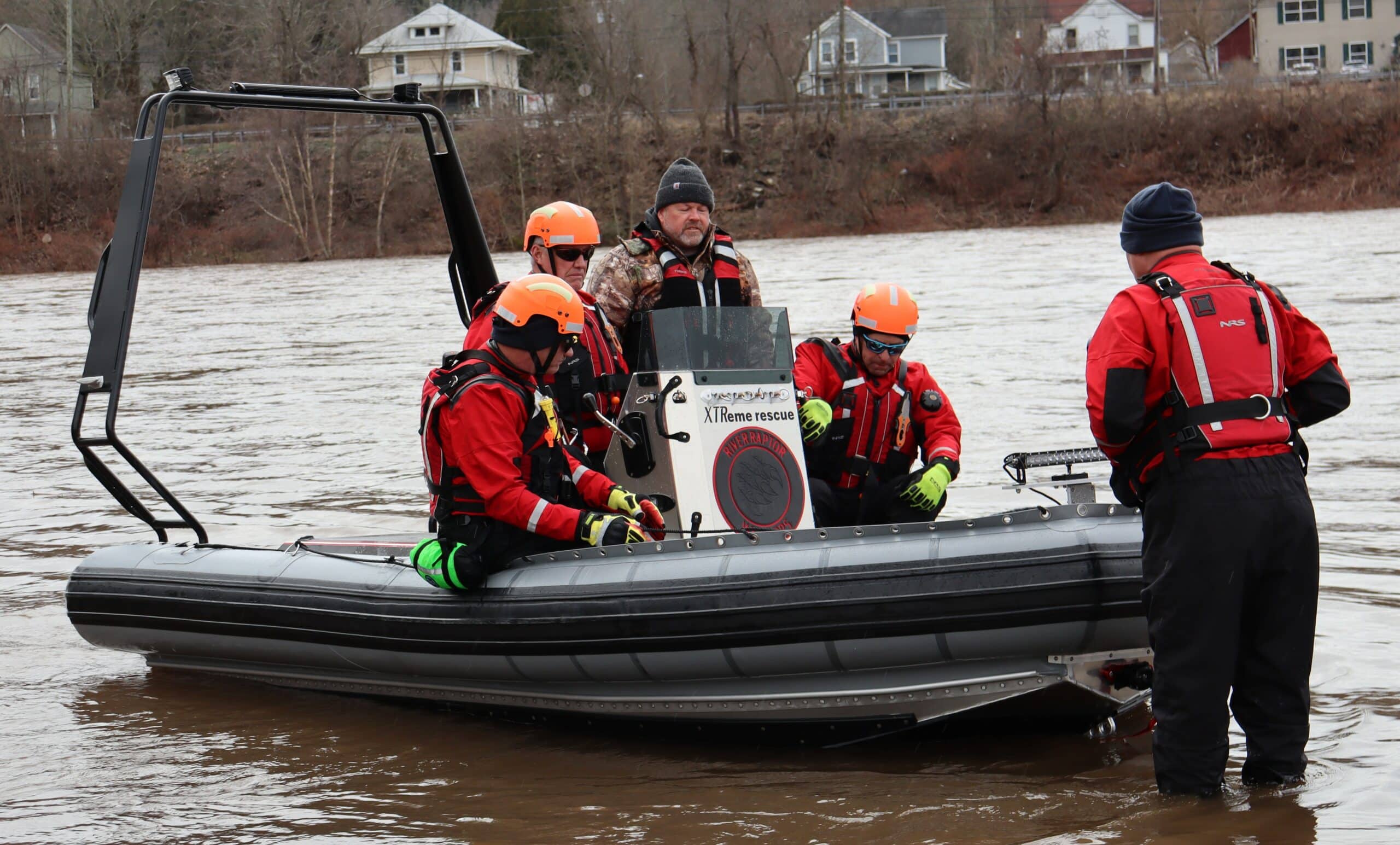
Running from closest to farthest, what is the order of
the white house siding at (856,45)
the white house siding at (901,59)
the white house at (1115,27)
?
1. the white house siding at (856,45)
2. the white house at (1115,27)
3. the white house siding at (901,59)

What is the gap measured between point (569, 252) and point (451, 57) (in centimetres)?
5005

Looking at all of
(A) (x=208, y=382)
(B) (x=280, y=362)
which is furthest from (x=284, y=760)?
(B) (x=280, y=362)

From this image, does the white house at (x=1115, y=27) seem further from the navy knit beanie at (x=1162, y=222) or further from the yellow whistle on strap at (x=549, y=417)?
the navy knit beanie at (x=1162, y=222)

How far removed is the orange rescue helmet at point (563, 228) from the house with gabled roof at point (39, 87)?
3669cm

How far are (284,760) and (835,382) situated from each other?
7.15ft

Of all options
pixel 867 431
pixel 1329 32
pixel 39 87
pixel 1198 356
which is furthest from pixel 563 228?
pixel 1329 32

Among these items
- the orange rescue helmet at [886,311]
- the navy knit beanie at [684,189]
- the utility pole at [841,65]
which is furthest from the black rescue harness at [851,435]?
the utility pole at [841,65]

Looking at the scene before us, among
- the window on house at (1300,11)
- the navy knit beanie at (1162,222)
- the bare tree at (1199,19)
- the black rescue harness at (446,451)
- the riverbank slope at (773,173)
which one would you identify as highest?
the bare tree at (1199,19)

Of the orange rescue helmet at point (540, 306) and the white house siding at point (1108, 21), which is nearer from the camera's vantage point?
the orange rescue helmet at point (540, 306)

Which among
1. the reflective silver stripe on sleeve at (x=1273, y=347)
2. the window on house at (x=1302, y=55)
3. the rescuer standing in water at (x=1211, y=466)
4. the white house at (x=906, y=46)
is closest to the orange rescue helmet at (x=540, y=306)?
the rescuer standing in water at (x=1211, y=466)

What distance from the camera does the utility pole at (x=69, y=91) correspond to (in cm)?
3844

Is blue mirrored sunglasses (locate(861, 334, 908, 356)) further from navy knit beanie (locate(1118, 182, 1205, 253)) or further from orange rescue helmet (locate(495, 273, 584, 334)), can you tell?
navy knit beanie (locate(1118, 182, 1205, 253))

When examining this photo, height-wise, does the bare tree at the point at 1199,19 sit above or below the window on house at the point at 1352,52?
above

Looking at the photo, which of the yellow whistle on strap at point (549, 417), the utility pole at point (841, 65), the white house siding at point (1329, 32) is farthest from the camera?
the white house siding at point (1329, 32)
